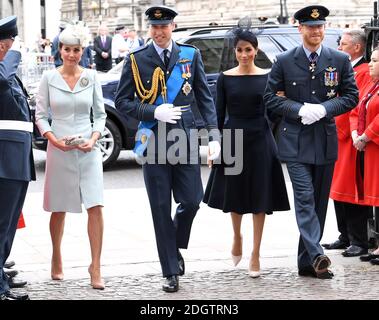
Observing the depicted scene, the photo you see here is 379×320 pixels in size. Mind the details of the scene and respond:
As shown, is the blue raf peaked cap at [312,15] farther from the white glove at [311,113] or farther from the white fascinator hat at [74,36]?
the white fascinator hat at [74,36]

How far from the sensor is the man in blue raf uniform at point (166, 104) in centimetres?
807

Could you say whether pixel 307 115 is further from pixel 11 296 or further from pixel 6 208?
pixel 11 296

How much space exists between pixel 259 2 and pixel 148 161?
2029 inches

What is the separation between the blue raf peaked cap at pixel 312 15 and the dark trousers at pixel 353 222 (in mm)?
1817

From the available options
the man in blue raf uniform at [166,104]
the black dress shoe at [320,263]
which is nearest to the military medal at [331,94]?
the man in blue raf uniform at [166,104]

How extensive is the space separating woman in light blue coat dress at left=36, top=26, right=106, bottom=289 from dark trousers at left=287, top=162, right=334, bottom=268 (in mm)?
1481

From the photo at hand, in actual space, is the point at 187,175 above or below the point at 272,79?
below

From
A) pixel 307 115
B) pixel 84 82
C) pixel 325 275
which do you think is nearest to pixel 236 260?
pixel 325 275

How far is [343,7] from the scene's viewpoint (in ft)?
181

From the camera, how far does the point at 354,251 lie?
9242 mm
